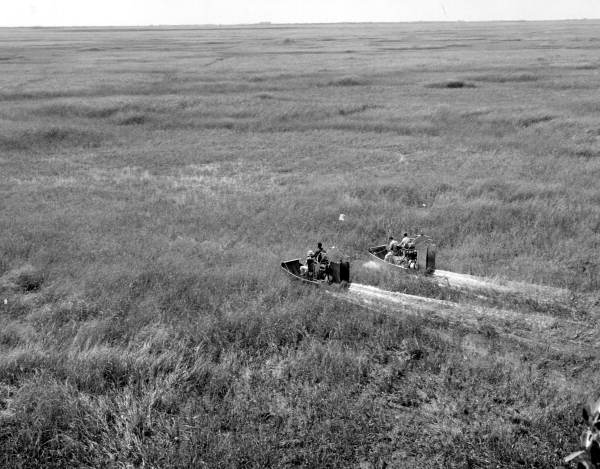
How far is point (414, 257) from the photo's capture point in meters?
14.3

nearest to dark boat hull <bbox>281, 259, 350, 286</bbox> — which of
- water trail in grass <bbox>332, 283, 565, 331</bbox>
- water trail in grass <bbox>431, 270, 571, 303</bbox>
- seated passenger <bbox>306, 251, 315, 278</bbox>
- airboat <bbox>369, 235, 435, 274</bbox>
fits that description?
seated passenger <bbox>306, 251, 315, 278</bbox>

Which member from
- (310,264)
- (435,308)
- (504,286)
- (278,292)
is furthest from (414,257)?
(278,292)

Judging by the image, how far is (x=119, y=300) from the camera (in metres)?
12.4

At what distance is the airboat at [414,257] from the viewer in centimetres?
1391

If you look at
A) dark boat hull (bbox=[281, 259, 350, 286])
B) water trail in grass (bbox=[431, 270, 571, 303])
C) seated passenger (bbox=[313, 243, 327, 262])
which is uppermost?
seated passenger (bbox=[313, 243, 327, 262])

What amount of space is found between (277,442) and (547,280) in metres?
8.76

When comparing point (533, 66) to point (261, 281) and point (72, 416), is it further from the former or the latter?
point (72, 416)

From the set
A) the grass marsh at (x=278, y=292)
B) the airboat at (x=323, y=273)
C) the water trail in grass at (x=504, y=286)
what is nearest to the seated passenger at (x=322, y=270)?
the airboat at (x=323, y=273)

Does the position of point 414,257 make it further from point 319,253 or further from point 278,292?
point 278,292

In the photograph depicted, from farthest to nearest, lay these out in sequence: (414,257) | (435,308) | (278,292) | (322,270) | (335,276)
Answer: (414,257) → (322,270) → (335,276) → (278,292) → (435,308)

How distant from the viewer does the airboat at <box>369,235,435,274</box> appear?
45.6ft

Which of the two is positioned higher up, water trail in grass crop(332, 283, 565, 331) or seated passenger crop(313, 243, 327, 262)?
seated passenger crop(313, 243, 327, 262)

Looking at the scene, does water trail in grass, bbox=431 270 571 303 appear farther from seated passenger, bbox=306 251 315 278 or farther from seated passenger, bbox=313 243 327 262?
seated passenger, bbox=306 251 315 278

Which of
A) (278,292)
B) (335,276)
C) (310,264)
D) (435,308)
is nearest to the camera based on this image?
(435,308)
